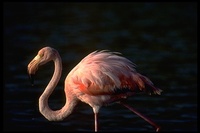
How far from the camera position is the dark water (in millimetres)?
10817

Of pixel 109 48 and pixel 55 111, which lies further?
pixel 109 48

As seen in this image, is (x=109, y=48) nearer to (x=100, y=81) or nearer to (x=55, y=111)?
(x=55, y=111)

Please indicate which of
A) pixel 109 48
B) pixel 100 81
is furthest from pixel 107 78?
pixel 109 48

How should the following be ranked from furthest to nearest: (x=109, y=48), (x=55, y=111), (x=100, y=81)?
(x=109, y=48) < (x=55, y=111) < (x=100, y=81)

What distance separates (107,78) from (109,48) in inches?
349

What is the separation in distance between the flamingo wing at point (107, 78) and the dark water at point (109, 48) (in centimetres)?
185

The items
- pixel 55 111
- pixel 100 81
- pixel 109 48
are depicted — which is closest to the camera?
pixel 100 81

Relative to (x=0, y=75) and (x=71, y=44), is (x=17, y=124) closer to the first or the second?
(x=0, y=75)

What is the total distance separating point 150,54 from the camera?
16625 millimetres

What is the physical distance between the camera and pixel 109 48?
17156 millimetres

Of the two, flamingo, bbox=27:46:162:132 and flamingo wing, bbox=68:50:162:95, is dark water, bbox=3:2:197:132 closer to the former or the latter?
flamingo, bbox=27:46:162:132

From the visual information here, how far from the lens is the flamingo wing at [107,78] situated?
8.27 m

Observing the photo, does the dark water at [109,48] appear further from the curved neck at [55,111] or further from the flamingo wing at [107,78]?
the flamingo wing at [107,78]

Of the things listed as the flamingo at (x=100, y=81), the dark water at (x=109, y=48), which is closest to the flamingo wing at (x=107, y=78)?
the flamingo at (x=100, y=81)
